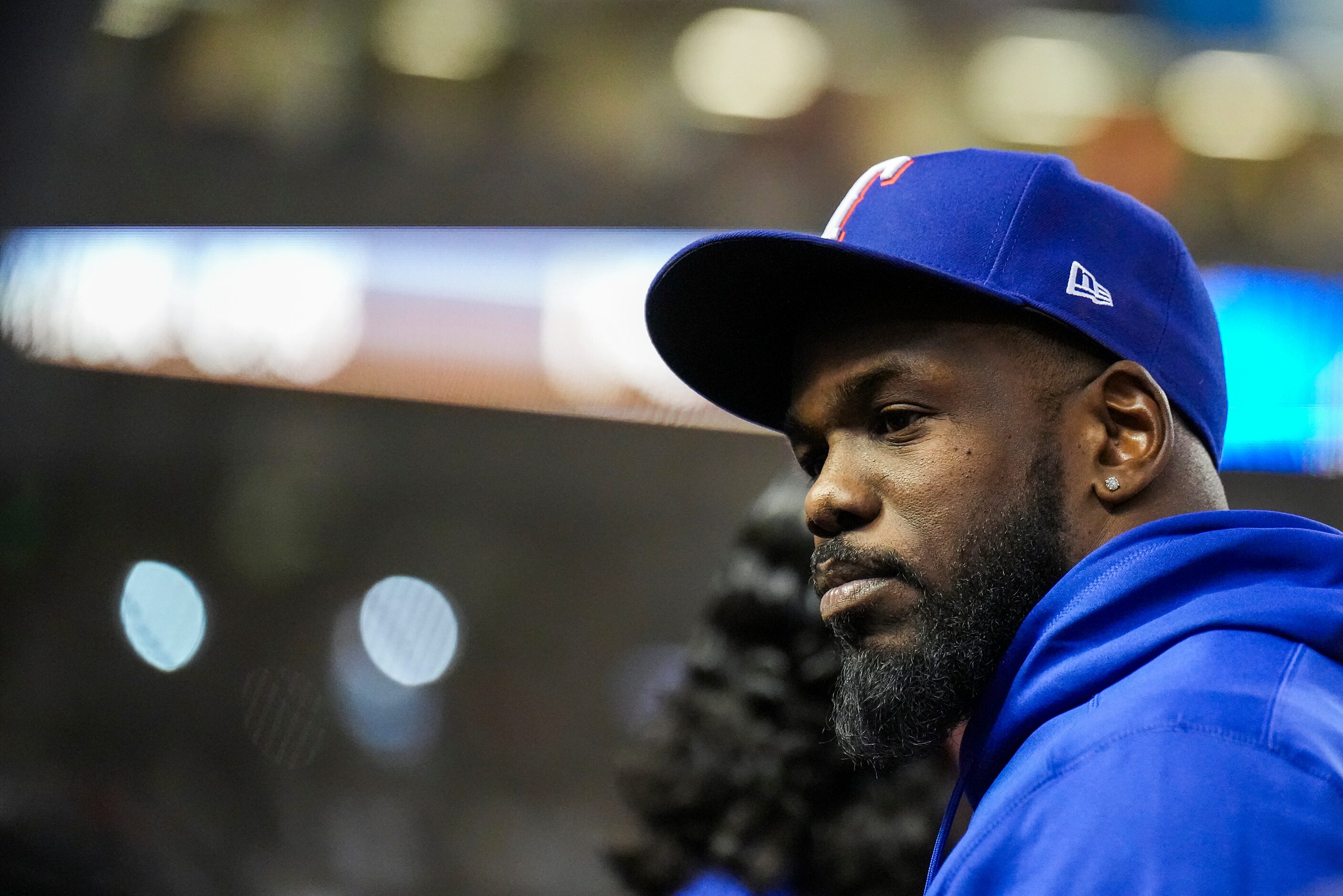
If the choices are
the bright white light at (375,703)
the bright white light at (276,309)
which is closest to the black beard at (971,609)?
the bright white light at (375,703)

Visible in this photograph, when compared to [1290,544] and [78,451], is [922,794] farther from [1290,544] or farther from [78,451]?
[78,451]

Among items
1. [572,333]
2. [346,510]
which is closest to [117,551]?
[346,510]

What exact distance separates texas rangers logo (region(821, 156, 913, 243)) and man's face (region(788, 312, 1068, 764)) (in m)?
0.14

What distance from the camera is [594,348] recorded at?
4785mm

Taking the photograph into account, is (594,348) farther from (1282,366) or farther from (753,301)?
(753,301)

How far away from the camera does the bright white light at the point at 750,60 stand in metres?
5.43

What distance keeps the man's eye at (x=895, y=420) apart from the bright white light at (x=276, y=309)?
3478 mm

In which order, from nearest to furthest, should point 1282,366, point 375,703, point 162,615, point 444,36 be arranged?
point 375,703, point 162,615, point 444,36, point 1282,366

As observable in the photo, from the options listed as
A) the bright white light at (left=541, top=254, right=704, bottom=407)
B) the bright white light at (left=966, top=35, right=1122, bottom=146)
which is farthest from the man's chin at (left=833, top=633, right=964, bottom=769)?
the bright white light at (left=966, top=35, right=1122, bottom=146)

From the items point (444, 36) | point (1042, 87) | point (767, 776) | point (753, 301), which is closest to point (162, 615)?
point (444, 36)

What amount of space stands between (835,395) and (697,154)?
4.42 metres

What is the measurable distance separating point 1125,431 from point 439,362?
11.8ft

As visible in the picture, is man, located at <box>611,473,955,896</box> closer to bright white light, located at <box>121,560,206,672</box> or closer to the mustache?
the mustache

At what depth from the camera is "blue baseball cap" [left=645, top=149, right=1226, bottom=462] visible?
1.21 m
